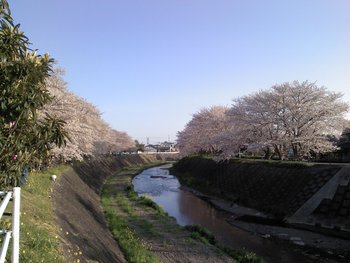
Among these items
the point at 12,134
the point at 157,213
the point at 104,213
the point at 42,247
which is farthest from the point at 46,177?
the point at 12,134

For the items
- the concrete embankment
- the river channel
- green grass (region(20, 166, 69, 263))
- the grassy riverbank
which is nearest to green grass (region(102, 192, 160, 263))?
the grassy riverbank

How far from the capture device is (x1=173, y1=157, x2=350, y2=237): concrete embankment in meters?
20.3

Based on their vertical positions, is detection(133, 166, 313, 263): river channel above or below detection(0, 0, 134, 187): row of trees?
below

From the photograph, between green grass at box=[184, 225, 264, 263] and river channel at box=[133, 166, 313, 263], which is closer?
green grass at box=[184, 225, 264, 263]

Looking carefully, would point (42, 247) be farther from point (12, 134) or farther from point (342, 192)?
point (342, 192)

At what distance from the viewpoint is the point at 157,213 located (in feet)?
74.3

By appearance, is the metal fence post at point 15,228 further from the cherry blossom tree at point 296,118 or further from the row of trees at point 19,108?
the cherry blossom tree at point 296,118

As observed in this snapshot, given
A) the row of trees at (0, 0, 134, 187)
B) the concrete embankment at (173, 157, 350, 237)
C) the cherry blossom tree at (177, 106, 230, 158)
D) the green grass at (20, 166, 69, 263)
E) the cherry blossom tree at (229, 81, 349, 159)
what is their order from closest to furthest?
the row of trees at (0, 0, 134, 187)
the green grass at (20, 166, 69, 263)
the concrete embankment at (173, 157, 350, 237)
the cherry blossom tree at (229, 81, 349, 159)
the cherry blossom tree at (177, 106, 230, 158)

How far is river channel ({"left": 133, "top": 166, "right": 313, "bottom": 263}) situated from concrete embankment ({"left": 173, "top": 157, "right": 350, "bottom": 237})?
3.15 metres

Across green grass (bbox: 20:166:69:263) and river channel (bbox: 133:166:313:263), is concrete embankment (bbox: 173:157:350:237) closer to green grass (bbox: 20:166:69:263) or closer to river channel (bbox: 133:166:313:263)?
river channel (bbox: 133:166:313:263)

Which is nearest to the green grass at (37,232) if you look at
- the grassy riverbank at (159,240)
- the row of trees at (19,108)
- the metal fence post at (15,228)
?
the row of trees at (19,108)

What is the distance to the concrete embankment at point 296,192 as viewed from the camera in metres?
20.3

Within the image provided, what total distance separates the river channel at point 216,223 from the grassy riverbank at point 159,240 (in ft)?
5.86

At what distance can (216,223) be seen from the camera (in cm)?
2291
